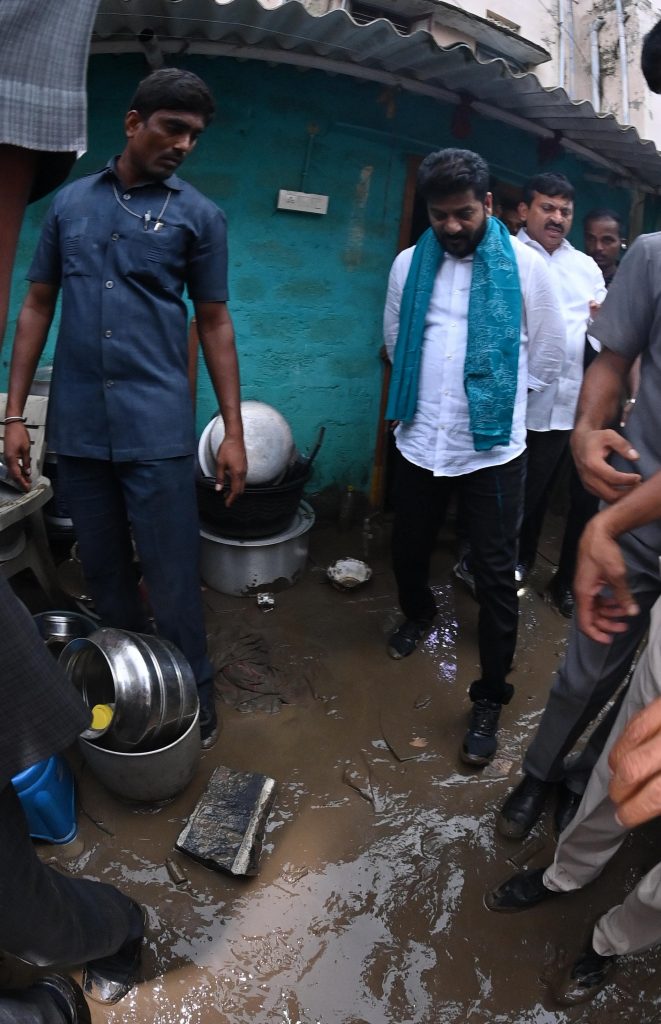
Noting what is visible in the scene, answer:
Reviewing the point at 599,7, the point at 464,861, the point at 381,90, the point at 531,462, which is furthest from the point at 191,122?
the point at 599,7

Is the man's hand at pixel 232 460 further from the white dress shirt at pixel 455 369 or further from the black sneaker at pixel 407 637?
the black sneaker at pixel 407 637

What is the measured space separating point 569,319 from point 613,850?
293cm

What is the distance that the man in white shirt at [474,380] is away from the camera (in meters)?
2.49

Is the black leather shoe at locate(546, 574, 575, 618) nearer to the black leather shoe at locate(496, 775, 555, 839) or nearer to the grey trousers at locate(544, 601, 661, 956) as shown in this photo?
the black leather shoe at locate(496, 775, 555, 839)

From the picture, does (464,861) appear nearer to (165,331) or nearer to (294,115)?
(165,331)

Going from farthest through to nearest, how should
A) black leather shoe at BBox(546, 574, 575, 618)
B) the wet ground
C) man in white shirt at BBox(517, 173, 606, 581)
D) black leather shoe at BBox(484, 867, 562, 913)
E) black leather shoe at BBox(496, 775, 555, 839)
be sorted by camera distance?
black leather shoe at BBox(546, 574, 575, 618), man in white shirt at BBox(517, 173, 606, 581), black leather shoe at BBox(496, 775, 555, 839), black leather shoe at BBox(484, 867, 562, 913), the wet ground

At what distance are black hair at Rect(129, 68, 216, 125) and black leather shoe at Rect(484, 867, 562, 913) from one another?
116 inches

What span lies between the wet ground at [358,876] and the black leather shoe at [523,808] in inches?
2.4

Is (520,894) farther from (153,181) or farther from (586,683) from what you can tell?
(153,181)

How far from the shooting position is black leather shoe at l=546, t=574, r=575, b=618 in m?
3.82

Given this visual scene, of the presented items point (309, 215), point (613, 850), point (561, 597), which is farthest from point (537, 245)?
point (613, 850)

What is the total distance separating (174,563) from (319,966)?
1.49 m

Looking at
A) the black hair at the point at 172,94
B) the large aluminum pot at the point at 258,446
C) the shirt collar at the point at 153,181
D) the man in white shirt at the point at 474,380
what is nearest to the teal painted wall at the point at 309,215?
the large aluminum pot at the point at 258,446

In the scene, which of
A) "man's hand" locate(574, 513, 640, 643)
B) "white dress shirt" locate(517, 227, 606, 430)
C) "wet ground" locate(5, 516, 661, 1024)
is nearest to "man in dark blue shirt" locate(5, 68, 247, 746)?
"wet ground" locate(5, 516, 661, 1024)
